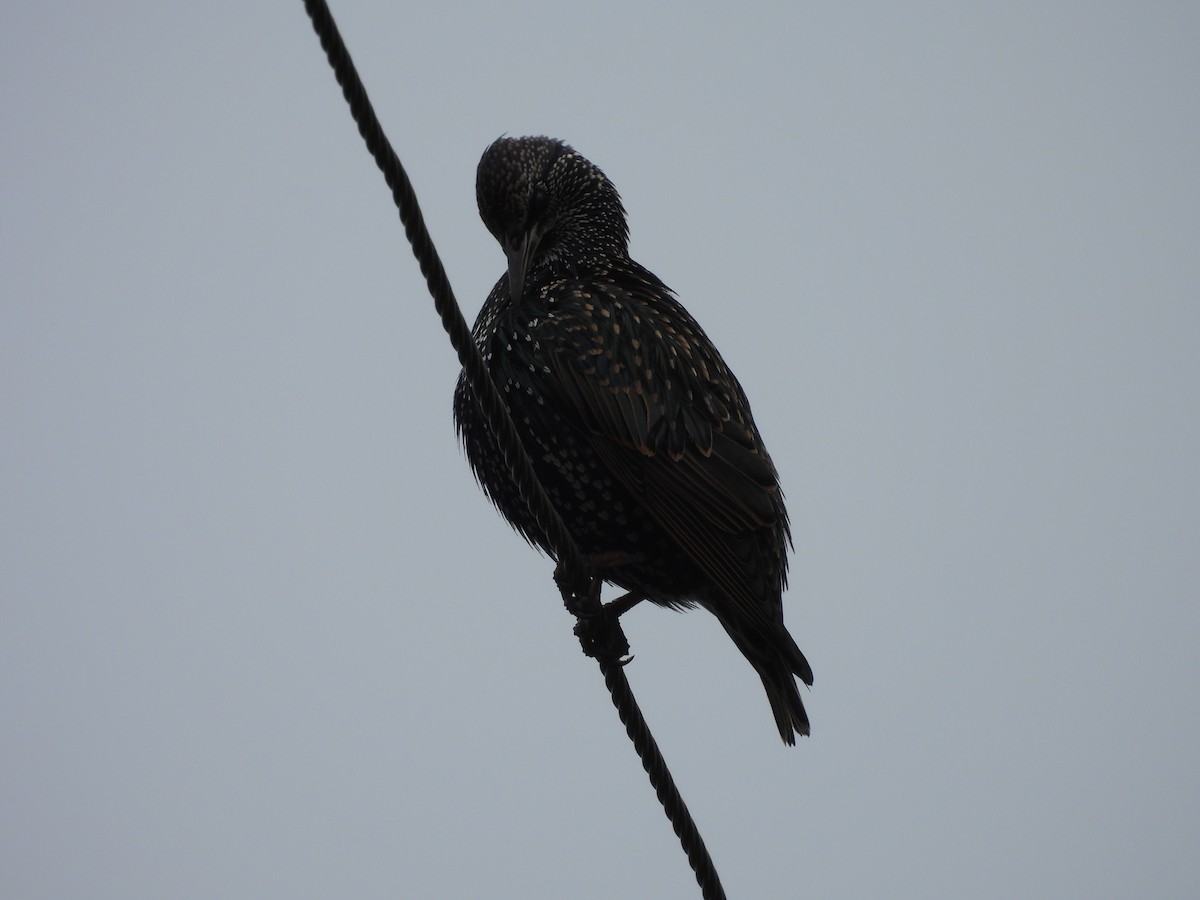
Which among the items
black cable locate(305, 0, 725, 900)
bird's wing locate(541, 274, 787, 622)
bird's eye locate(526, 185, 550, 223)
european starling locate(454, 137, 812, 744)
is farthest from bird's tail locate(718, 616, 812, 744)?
bird's eye locate(526, 185, 550, 223)

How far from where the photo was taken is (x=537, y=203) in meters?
4.72

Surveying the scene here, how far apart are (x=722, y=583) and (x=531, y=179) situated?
5.35 feet

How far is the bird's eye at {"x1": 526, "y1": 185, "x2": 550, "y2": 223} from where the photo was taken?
4.68m

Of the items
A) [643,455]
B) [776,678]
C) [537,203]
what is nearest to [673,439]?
[643,455]

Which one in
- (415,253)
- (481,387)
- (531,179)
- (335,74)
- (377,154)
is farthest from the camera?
(531,179)

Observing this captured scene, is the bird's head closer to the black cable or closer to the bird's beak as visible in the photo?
the bird's beak

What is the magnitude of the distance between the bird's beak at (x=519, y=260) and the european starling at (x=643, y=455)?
1cm

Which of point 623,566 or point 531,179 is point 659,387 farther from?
point 531,179

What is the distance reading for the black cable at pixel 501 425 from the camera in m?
2.29

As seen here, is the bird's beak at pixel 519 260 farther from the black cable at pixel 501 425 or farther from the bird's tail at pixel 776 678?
the bird's tail at pixel 776 678

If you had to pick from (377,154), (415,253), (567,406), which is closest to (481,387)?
(415,253)

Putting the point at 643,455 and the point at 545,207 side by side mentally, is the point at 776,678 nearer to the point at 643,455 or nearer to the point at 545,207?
the point at 643,455

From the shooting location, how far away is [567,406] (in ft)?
13.4

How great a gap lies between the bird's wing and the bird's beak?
160 millimetres
